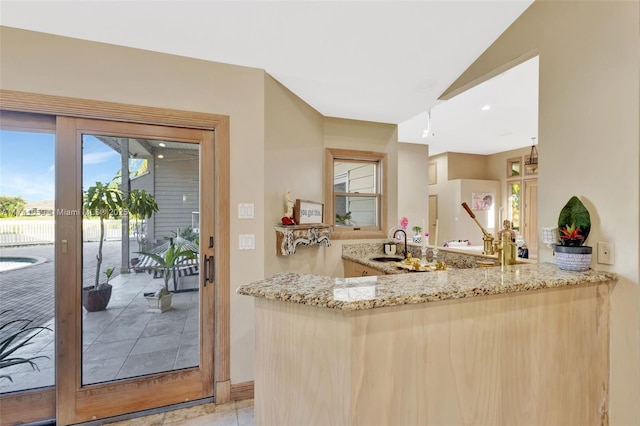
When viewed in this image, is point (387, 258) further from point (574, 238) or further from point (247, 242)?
point (574, 238)

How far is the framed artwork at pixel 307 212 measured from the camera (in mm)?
2623

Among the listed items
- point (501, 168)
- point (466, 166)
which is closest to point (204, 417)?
point (466, 166)

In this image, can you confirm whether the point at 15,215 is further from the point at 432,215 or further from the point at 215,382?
the point at 432,215

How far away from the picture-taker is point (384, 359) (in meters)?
1.04

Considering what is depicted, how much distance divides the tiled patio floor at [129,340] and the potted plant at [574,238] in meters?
2.38

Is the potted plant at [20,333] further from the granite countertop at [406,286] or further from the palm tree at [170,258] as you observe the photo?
the granite countertop at [406,286]

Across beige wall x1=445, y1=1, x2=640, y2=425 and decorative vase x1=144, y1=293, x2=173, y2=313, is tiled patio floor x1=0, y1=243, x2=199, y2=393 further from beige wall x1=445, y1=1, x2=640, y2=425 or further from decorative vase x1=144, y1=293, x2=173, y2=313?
beige wall x1=445, y1=1, x2=640, y2=425

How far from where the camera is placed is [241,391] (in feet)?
6.98

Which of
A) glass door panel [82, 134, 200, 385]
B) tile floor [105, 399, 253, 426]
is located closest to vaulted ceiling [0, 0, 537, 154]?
glass door panel [82, 134, 200, 385]

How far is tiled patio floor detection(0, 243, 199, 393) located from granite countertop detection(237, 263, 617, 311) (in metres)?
1.34

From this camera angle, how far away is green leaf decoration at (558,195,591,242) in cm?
148

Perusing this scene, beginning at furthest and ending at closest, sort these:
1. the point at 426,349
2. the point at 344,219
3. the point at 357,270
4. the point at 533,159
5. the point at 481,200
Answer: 1. the point at 481,200
2. the point at 533,159
3. the point at 344,219
4. the point at 357,270
5. the point at 426,349

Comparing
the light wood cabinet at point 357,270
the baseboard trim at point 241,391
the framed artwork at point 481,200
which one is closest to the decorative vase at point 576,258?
the light wood cabinet at point 357,270

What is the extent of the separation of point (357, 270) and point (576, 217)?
1.96 m
